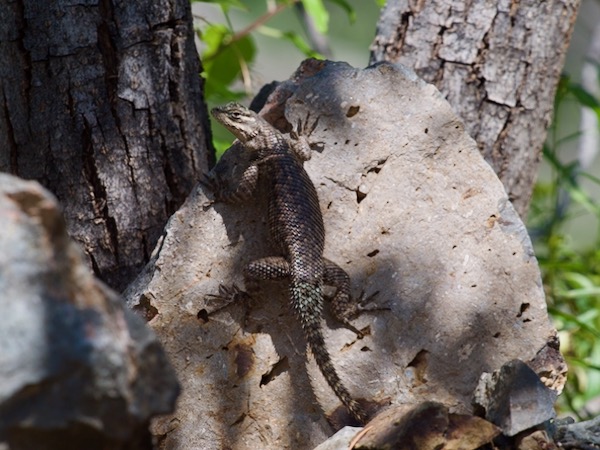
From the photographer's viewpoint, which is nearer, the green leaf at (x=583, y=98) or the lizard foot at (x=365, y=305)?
the lizard foot at (x=365, y=305)

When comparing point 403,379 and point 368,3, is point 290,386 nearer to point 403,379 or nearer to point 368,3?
point 403,379

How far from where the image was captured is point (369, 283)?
11.4 ft

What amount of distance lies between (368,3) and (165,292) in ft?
36.7

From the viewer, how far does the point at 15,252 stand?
1816 mm

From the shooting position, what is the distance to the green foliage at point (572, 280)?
4852mm

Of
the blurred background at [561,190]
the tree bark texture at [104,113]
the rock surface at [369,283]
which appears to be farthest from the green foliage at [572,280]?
the tree bark texture at [104,113]

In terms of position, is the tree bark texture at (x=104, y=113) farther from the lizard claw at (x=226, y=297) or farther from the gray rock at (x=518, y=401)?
the gray rock at (x=518, y=401)

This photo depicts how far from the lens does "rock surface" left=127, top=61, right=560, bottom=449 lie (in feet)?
10.8

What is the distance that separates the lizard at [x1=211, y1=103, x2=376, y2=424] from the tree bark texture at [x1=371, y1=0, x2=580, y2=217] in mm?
983

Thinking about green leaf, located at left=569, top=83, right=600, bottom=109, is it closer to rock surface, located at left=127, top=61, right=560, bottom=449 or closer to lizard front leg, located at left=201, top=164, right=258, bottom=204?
rock surface, located at left=127, top=61, right=560, bottom=449

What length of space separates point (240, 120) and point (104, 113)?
64 centimetres

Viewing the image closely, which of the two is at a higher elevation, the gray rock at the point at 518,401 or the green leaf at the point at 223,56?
the green leaf at the point at 223,56

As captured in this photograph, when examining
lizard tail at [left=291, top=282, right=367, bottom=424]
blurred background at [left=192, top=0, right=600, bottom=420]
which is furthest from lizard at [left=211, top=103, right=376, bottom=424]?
blurred background at [left=192, top=0, right=600, bottom=420]

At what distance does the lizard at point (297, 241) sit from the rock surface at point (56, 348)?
1415 mm
